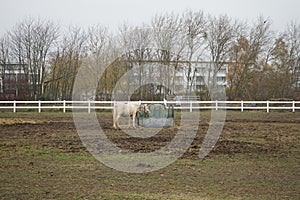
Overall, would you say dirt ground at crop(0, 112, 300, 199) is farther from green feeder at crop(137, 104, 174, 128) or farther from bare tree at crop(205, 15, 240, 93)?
bare tree at crop(205, 15, 240, 93)

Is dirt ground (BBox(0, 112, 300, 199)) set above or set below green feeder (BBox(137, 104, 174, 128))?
below

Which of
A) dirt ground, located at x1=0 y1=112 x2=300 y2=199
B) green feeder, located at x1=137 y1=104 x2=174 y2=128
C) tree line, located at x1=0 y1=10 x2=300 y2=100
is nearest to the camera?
dirt ground, located at x1=0 y1=112 x2=300 y2=199

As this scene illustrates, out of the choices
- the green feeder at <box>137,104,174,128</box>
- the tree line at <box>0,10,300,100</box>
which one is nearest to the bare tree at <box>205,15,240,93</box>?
the tree line at <box>0,10,300,100</box>

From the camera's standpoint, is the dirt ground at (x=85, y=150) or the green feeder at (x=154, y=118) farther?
the green feeder at (x=154, y=118)

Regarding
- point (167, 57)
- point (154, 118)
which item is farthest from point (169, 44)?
point (154, 118)

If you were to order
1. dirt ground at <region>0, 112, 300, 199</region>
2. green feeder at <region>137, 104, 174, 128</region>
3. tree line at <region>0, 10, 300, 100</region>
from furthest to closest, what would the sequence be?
1. tree line at <region>0, 10, 300, 100</region>
2. green feeder at <region>137, 104, 174, 128</region>
3. dirt ground at <region>0, 112, 300, 199</region>

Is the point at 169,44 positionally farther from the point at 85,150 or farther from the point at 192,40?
the point at 85,150


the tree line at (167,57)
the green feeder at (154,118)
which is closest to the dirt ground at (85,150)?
the green feeder at (154,118)

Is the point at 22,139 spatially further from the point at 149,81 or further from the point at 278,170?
the point at 149,81

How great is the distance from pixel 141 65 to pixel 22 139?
77.8 feet

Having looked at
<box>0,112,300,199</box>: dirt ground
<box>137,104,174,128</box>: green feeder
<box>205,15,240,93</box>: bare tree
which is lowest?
<box>0,112,300,199</box>: dirt ground

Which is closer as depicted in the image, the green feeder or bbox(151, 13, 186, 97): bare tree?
the green feeder

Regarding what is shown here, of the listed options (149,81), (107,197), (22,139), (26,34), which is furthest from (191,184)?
(26,34)

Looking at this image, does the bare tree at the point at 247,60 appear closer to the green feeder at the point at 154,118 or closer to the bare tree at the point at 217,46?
the bare tree at the point at 217,46
